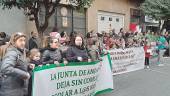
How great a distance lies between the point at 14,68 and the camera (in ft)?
17.5

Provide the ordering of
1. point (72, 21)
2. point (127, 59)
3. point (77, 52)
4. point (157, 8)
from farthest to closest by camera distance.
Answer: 1. point (157, 8)
2. point (72, 21)
3. point (127, 59)
4. point (77, 52)

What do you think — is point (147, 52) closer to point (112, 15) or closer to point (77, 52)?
point (112, 15)

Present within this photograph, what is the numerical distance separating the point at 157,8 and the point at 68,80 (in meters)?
18.7

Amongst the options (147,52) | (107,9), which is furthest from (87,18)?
(147,52)

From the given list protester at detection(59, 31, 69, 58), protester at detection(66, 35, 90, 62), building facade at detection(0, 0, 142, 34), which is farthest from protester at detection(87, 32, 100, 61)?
building facade at detection(0, 0, 142, 34)

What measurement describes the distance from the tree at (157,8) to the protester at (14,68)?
65.5 feet

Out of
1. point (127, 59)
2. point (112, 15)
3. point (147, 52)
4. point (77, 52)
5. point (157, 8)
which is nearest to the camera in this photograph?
point (77, 52)

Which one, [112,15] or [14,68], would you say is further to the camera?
[112,15]

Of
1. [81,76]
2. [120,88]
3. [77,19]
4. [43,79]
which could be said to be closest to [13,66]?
[43,79]

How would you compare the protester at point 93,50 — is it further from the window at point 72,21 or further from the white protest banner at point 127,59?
the window at point 72,21

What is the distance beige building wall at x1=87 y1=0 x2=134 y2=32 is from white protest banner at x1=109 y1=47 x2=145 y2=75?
6880mm

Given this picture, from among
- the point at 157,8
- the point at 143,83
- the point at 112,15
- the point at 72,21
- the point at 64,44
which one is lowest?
the point at 143,83

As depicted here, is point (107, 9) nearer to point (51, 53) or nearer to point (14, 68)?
point (51, 53)

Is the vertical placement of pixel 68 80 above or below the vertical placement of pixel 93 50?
below
